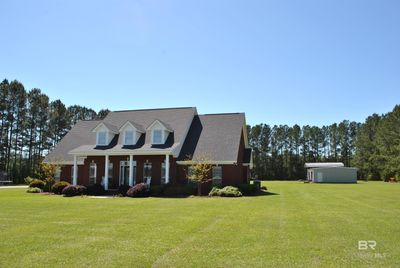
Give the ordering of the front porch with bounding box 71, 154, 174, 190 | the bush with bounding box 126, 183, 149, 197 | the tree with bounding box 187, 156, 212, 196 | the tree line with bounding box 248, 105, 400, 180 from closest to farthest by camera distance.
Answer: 1. the bush with bounding box 126, 183, 149, 197
2. the tree with bounding box 187, 156, 212, 196
3. the front porch with bounding box 71, 154, 174, 190
4. the tree line with bounding box 248, 105, 400, 180

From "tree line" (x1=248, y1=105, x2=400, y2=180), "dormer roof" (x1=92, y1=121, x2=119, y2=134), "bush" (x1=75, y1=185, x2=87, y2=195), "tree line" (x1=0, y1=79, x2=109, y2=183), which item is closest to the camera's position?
"bush" (x1=75, y1=185, x2=87, y2=195)

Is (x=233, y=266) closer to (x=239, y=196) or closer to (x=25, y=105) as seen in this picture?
(x=239, y=196)

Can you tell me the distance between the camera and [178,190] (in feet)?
91.7

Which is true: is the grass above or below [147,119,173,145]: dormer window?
below

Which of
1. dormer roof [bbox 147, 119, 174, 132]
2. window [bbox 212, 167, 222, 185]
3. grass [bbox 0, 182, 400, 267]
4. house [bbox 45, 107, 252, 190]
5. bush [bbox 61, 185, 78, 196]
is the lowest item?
grass [bbox 0, 182, 400, 267]

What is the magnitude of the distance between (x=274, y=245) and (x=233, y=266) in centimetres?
233

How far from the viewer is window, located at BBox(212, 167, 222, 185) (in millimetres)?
30344

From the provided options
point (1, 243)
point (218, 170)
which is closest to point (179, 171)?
point (218, 170)

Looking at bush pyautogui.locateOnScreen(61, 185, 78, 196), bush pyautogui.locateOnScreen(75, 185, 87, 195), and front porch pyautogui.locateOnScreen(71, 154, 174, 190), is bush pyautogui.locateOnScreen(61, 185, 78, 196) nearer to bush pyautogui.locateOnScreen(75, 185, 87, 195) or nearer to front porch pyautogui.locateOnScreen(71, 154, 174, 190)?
bush pyautogui.locateOnScreen(75, 185, 87, 195)

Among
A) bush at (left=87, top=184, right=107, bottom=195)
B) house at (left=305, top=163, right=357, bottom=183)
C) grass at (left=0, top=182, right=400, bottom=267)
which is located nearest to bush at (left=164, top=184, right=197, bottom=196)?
bush at (left=87, top=184, right=107, bottom=195)

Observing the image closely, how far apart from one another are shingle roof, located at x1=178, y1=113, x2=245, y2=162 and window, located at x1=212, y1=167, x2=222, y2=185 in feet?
3.52

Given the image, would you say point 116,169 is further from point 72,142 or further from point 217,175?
point 217,175

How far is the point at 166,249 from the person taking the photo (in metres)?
9.08

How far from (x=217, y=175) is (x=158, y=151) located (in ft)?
17.9
